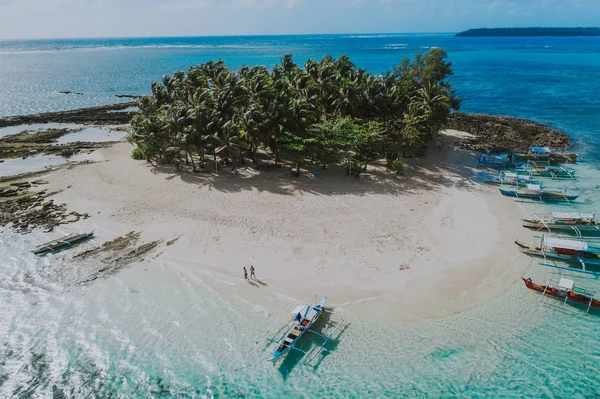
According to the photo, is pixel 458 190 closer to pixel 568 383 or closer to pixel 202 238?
pixel 568 383

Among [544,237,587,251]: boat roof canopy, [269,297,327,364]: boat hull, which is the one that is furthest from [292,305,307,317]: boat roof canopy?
[544,237,587,251]: boat roof canopy

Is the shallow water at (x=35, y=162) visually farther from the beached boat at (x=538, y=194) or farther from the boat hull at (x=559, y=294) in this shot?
the beached boat at (x=538, y=194)

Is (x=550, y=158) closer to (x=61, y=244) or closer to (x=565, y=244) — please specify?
(x=565, y=244)

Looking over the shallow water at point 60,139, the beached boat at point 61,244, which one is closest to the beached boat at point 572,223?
the beached boat at point 61,244

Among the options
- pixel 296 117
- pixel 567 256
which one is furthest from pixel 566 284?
pixel 296 117

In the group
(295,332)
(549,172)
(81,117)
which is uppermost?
(81,117)

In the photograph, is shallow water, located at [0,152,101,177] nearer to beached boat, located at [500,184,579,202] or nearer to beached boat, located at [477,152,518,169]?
beached boat, located at [477,152,518,169]
